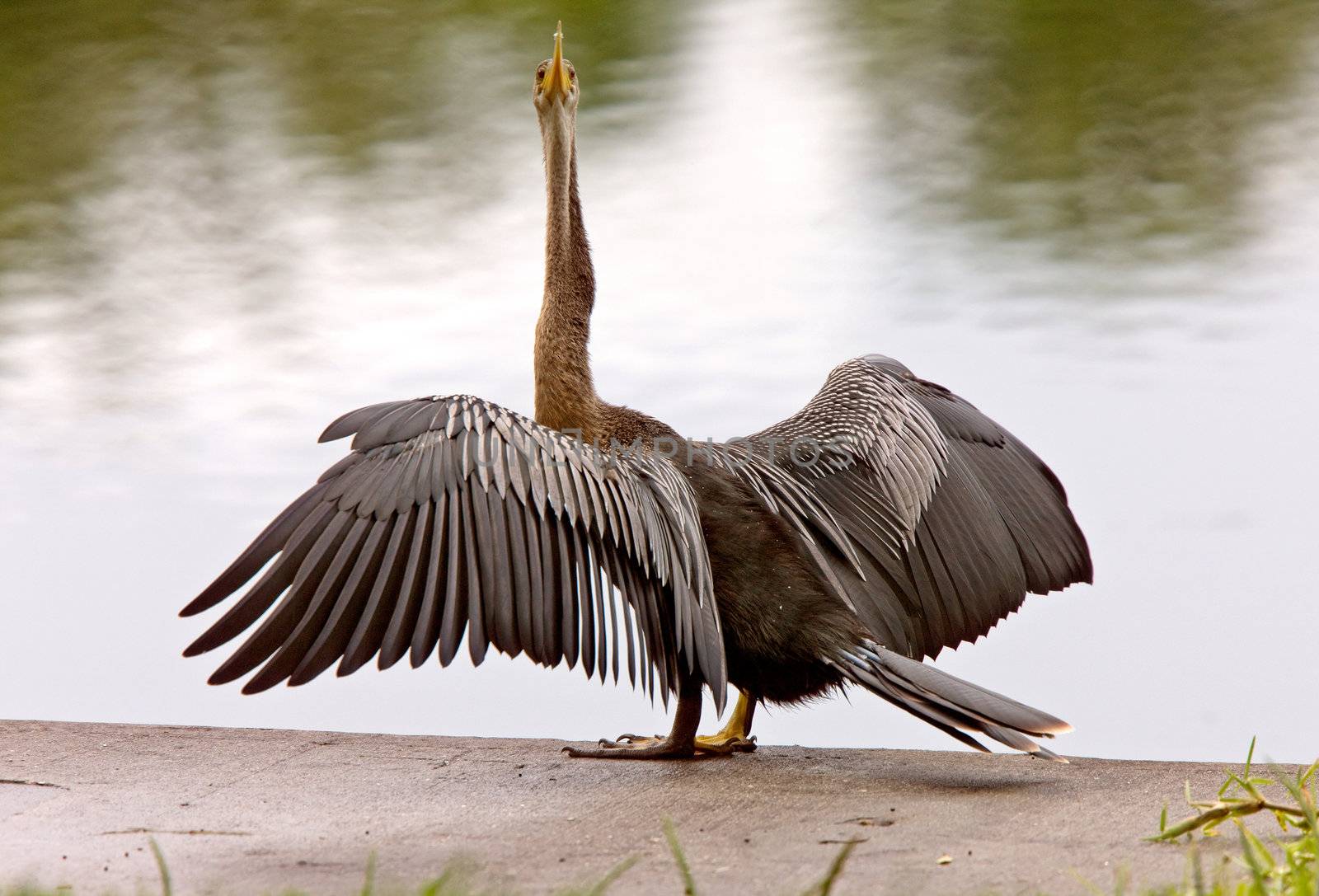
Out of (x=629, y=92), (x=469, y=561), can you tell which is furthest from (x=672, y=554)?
(x=629, y=92)

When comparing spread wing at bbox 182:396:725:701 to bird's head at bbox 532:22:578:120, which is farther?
bird's head at bbox 532:22:578:120

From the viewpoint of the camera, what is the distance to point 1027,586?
4.61m

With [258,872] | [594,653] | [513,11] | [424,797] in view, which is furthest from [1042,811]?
[513,11]

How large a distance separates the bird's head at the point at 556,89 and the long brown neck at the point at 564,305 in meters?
0.02

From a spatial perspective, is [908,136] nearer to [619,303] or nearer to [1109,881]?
[619,303]

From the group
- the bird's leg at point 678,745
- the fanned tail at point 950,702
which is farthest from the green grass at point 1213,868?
the bird's leg at point 678,745

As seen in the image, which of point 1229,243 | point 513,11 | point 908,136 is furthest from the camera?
point 513,11

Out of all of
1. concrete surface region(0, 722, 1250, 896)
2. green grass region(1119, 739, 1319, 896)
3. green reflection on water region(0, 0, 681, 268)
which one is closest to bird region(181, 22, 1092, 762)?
concrete surface region(0, 722, 1250, 896)

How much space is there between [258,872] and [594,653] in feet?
3.12

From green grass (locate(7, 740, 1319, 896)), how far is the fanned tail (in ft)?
1.30

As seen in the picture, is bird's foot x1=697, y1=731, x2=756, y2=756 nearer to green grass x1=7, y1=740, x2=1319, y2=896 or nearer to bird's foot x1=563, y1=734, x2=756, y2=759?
bird's foot x1=563, y1=734, x2=756, y2=759

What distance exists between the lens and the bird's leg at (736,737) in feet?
13.8

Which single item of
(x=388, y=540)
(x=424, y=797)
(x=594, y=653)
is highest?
(x=388, y=540)

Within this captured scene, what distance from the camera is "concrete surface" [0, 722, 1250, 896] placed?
3.03 metres
